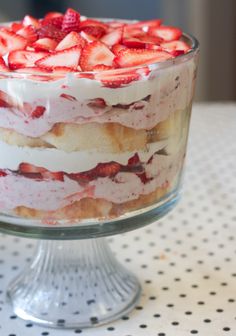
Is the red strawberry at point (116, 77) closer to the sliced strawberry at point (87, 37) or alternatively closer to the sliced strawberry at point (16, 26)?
the sliced strawberry at point (87, 37)

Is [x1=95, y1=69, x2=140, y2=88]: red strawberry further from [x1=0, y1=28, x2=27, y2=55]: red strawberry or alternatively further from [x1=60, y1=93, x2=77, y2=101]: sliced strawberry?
[x1=0, y1=28, x2=27, y2=55]: red strawberry

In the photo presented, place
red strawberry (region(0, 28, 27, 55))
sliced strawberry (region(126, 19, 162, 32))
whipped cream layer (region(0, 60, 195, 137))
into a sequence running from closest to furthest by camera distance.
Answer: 1. whipped cream layer (region(0, 60, 195, 137))
2. red strawberry (region(0, 28, 27, 55))
3. sliced strawberry (region(126, 19, 162, 32))

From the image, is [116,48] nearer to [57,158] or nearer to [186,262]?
[57,158]

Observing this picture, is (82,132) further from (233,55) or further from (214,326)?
(233,55)

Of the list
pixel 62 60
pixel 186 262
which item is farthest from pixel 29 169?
pixel 186 262

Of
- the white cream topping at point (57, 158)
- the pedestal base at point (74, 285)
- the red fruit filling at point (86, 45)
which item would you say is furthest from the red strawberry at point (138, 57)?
the pedestal base at point (74, 285)

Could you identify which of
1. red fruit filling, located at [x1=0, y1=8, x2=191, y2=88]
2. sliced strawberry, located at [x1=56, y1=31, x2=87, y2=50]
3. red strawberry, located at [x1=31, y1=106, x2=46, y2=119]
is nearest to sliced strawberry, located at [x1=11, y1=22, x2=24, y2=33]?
red fruit filling, located at [x1=0, y1=8, x2=191, y2=88]

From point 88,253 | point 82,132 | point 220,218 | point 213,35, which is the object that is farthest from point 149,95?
point 213,35
